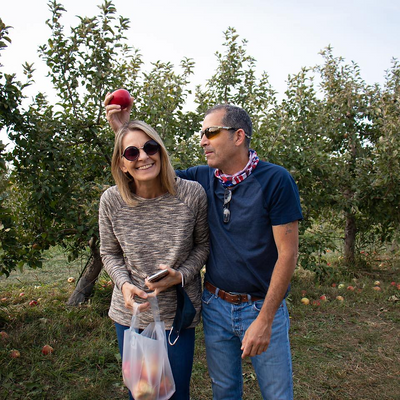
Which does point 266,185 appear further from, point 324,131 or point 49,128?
point 324,131

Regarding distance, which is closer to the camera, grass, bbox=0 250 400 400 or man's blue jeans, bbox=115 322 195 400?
man's blue jeans, bbox=115 322 195 400

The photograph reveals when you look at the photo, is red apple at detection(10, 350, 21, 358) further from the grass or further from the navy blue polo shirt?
the navy blue polo shirt

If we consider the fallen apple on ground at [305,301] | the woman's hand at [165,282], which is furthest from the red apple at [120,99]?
the fallen apple on ground at [305,301]

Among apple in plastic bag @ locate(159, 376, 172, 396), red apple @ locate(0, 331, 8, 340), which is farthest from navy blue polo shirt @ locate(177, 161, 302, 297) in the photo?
red apple @ locate(0, 331, 8, 340)

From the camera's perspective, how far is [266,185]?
181 centimetres

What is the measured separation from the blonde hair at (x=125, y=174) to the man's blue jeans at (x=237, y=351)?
0.60 meters

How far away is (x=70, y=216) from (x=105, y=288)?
4.24 feet

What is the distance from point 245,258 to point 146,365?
624 millimetres

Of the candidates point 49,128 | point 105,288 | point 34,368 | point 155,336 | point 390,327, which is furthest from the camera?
point 105,288

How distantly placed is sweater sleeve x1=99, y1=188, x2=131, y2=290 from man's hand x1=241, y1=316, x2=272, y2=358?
59 cm

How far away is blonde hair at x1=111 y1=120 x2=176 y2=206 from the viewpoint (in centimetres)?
183

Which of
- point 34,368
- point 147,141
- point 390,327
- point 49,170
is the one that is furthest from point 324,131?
point 34,368

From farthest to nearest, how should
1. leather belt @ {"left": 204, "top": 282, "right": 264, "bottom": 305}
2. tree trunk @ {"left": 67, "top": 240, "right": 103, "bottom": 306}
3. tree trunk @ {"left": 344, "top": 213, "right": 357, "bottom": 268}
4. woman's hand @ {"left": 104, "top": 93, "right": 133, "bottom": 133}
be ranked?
tree trunk @ {"left": 344, "top": 213, "right": 357, "bottom": 268} < tree trunk @ {"left": 67, "top": 240, "right": 103, "bottom": 306} < woman's hand @ {"left": 104, "top": 93, "right": 133, "bottom": 133} < leather belt @ {"left": 204, "top": 282, "right": 264, "bottom": 305}

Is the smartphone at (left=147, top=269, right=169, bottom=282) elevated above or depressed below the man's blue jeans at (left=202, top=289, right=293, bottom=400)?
above
